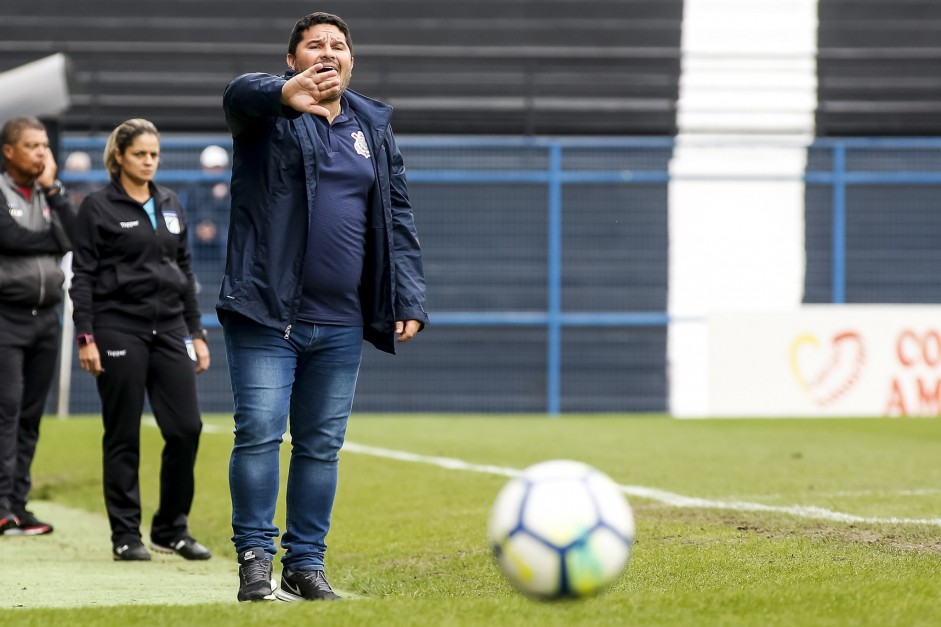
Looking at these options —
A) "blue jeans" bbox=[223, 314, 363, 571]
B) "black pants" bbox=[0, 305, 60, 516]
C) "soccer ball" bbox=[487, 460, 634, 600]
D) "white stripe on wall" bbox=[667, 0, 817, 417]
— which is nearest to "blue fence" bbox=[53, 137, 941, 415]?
"white stripe on wall" bbox=[667, 0, 817, 417]

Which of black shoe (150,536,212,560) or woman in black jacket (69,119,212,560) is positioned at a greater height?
woman in black jacket (69,119,212,560)

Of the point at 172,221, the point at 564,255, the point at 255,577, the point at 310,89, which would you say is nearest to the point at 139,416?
the point at 172,221

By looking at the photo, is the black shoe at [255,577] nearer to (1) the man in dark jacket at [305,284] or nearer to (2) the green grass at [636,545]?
(1) the man in dark jacket at [305,284]

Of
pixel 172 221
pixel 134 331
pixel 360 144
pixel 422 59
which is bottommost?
pixel 134 331

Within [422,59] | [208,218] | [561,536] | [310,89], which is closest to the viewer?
[561,536]

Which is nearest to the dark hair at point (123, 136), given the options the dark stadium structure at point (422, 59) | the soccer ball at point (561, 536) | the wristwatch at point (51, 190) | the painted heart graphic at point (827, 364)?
the wristwatch at point (51, 190)

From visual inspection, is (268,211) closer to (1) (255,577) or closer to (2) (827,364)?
(1) (255,577)

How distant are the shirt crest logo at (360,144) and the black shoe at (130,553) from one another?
248 centimetres

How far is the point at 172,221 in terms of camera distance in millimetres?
6566

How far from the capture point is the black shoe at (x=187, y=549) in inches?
252

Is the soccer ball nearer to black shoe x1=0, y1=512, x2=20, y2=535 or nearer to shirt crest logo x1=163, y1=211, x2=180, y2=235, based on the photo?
shirt crest logo x1=163, y1=211, x2=180, y2=235

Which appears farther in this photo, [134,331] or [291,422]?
[134,331]

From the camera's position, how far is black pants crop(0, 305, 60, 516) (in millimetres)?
7180

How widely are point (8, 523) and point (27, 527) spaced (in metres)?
0.12
